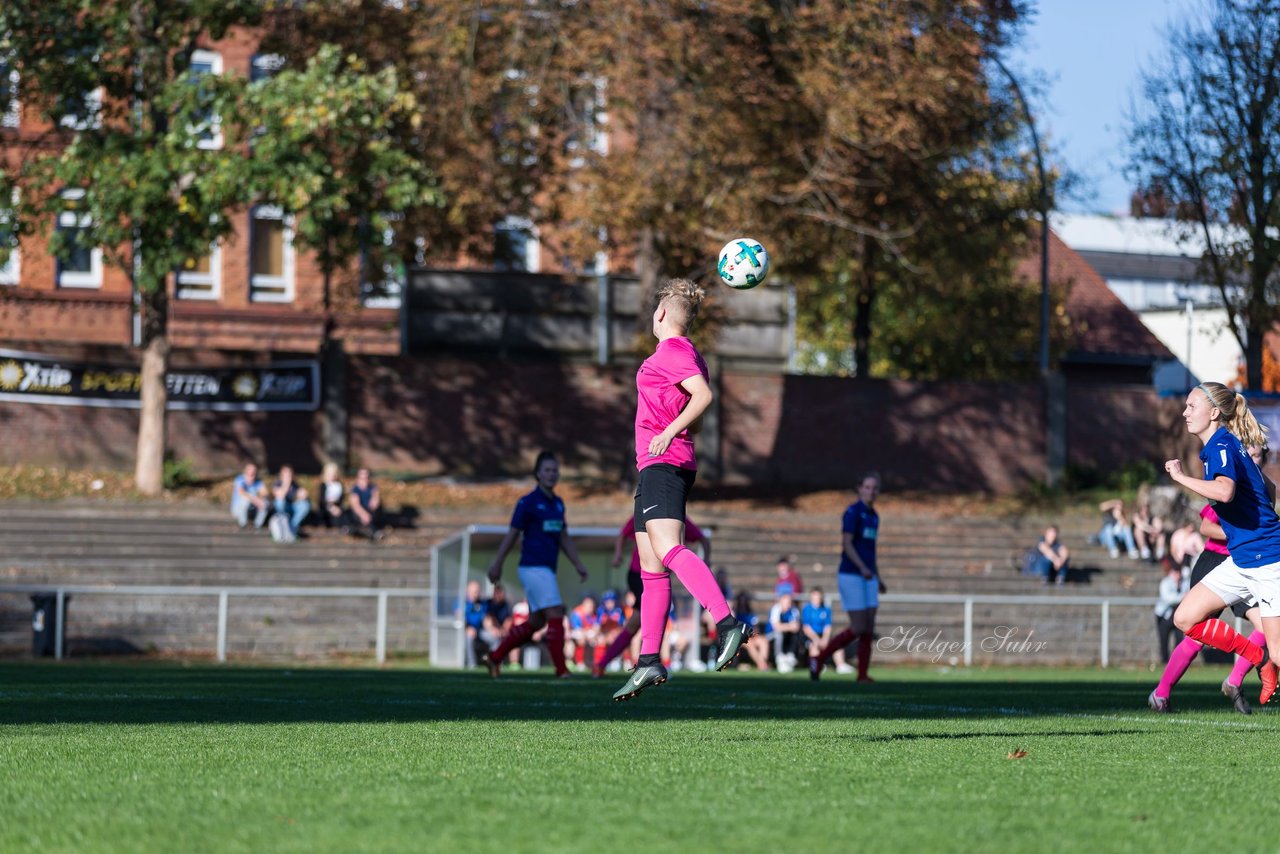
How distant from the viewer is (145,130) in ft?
96.8

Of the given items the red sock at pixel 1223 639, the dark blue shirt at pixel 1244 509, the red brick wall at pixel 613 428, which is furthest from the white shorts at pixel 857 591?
the red brick wall at pixel 613 428

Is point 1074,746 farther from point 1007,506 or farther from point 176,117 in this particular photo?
point 1007,506

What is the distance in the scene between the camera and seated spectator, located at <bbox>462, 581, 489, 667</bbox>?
24.7m

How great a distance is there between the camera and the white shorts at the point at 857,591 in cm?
1772

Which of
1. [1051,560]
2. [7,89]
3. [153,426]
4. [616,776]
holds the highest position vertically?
[7,89]

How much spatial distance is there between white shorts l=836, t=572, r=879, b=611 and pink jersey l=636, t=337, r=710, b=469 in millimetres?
9286

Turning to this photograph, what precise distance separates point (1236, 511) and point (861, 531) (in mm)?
7786

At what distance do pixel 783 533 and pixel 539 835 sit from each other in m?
28.3

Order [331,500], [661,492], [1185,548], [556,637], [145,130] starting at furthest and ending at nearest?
[331,500]
[145,130]
[1185,548]
[556,637]
[661,492]

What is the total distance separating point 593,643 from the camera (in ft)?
81.3

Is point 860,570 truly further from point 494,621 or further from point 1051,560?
point 1051,560

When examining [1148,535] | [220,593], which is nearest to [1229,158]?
[1148,535]

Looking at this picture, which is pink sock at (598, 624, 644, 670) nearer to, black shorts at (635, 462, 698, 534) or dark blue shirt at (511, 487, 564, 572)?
dark blue shirt at (511, 487, 564, 572)

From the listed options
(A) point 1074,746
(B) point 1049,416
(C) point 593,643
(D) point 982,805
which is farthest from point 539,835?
(B) point 1049,416
